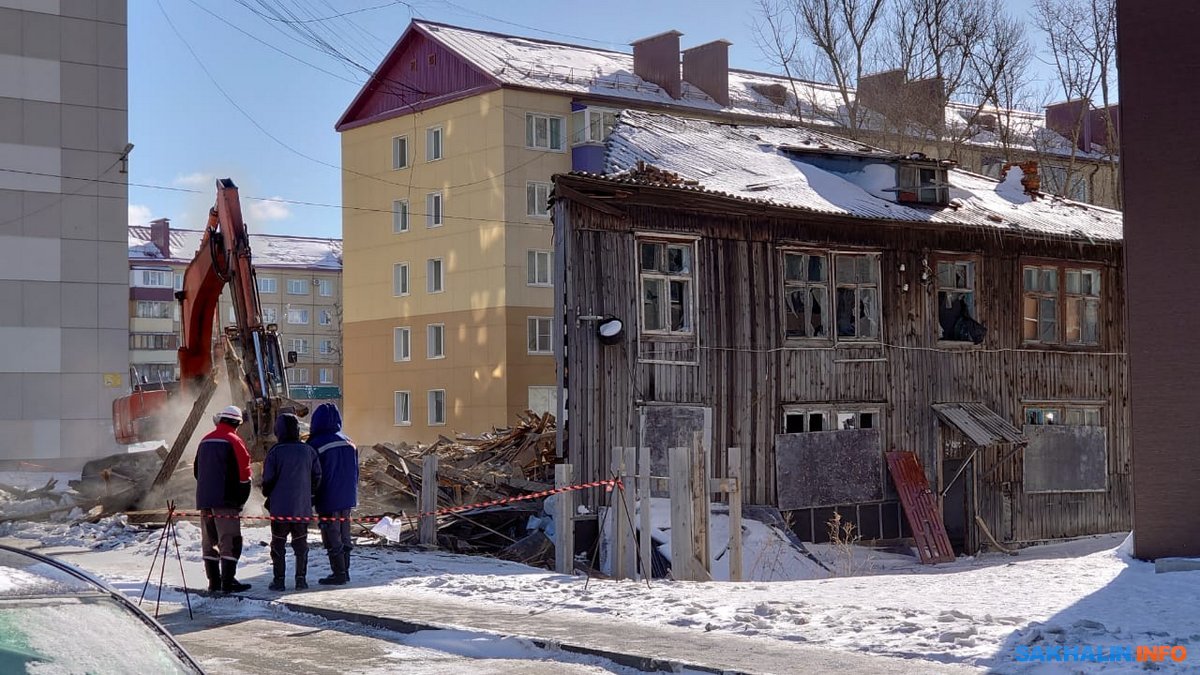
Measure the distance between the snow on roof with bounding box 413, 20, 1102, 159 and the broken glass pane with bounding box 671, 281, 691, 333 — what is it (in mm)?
25748

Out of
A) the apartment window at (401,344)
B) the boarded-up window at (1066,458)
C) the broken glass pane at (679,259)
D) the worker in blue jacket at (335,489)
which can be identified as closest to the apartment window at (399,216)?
the apartment window at (401,344)

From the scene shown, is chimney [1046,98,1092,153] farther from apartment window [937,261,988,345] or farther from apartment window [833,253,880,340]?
apartment window [833,253,880,340]

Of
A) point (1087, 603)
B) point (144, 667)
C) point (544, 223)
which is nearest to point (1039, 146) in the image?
point (544, 223)

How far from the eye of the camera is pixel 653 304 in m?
22.8

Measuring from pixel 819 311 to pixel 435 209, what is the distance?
2862 centimetres

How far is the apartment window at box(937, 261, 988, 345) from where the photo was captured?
27.2 meters

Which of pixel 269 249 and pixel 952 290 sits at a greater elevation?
pixel 269 249

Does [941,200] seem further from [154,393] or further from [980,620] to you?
[980,620]

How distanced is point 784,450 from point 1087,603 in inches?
501

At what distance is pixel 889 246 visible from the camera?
2602 centimetres

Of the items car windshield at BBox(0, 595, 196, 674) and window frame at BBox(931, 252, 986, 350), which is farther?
window frame at BBox(931, 252, 986, 350)

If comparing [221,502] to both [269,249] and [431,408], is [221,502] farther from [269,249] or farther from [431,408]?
[269,249]

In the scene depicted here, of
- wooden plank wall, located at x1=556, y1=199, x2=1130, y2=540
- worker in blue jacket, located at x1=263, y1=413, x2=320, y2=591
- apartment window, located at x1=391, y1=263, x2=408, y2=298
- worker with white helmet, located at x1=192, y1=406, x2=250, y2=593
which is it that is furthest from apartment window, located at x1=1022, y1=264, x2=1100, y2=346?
apartment window, located at x1=391, y1=263, x2=408, y2=298

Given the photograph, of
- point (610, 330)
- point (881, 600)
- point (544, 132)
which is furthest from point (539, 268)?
point (881, 600)
